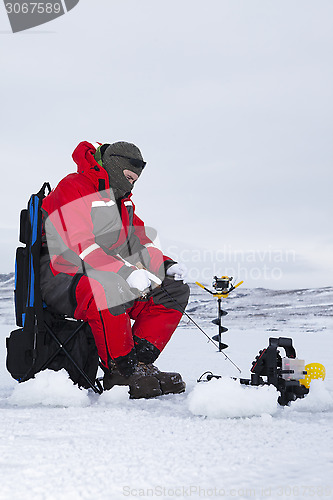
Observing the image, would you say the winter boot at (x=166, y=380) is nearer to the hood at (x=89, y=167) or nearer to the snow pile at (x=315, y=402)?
the snow pile at (x=315, y=402)

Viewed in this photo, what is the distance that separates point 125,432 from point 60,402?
30.6 inches

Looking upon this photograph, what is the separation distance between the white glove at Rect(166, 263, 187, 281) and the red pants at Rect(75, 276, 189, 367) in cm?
7

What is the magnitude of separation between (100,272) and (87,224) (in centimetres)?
34

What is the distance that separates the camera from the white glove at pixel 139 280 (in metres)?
2.82

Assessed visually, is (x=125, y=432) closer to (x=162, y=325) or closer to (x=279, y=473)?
(x=279, y=473)

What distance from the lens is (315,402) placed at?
8.14ft

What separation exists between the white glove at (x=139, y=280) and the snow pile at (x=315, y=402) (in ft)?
3.32

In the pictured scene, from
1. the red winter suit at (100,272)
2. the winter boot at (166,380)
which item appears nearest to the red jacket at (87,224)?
the red winter suit at (100,272)

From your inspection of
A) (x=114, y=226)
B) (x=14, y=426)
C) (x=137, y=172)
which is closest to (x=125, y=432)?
(x=14, y=426)

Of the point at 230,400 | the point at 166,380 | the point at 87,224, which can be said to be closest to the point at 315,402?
the point at 230,400

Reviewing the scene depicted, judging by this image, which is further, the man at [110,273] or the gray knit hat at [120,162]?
the gray knit hat at [120,162]

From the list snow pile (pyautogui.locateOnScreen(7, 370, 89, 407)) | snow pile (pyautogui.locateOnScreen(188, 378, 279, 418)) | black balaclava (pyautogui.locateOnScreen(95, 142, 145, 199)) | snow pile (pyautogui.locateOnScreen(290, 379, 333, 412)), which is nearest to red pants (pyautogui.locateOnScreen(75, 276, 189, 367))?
snow pile (pyautogui.locateOnScreen(7, 370, 89, 407))

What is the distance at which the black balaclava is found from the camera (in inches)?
132

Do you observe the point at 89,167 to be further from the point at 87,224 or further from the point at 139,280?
the point at 139,280
